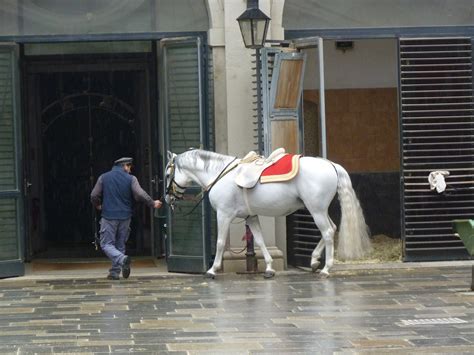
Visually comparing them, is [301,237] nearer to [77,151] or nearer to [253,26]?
[253,26]

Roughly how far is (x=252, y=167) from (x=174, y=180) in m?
1.13

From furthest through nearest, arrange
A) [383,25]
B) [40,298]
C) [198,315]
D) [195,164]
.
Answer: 1. [383,25]
2. [195,164]
3. [40,298]
4. [198,315]

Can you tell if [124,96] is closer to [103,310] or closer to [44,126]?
[44,126]

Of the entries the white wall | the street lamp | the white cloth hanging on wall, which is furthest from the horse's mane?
the white wall

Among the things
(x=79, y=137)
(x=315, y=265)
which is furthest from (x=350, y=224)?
(x=79, y=137)

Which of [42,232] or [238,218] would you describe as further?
[42,232]

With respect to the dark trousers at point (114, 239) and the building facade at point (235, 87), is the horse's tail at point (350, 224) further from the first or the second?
the dark trousers at point (114, 239)

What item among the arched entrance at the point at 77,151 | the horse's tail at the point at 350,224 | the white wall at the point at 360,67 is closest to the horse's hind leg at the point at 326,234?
the horse's tail at the point at 350,224

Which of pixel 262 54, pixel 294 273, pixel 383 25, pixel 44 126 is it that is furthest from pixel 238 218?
pixel 44 126

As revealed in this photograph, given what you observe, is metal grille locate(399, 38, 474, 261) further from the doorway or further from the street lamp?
the doorway

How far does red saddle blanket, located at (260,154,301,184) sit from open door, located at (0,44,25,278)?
3435mm

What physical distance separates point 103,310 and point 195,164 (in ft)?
11.2

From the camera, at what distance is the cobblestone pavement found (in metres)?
11.7

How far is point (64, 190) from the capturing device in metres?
21.1
